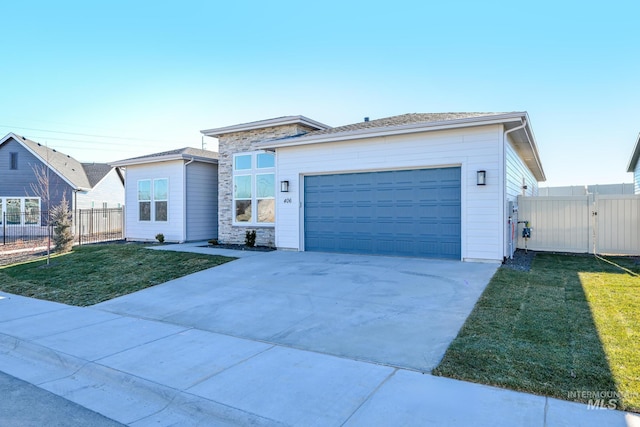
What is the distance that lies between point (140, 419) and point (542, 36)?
13.5 meters

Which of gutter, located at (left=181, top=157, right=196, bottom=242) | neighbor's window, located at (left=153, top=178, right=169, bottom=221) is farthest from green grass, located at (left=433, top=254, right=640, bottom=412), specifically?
neighbor's window, located at (left=153, top=178, right=169, bottom=221)

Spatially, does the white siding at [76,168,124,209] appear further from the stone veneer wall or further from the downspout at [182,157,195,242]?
the stone veneer wall

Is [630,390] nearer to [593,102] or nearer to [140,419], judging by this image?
[140,419]

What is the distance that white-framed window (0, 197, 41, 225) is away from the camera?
22.8 meters

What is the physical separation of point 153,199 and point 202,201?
2.24m

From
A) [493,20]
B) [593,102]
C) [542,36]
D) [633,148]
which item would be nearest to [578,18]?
[542,36]

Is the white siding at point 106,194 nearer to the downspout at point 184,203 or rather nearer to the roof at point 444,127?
the downspout at point 184,203

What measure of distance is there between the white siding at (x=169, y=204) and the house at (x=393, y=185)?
337 cm

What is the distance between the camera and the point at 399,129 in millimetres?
10250

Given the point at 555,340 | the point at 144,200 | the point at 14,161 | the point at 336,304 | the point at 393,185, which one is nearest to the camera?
the point at 555,340

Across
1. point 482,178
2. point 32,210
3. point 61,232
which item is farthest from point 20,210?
point 482,178

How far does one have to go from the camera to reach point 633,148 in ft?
57.6

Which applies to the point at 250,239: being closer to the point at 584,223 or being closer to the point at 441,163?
the point at 441,163

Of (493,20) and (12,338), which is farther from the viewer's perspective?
(493,20)
